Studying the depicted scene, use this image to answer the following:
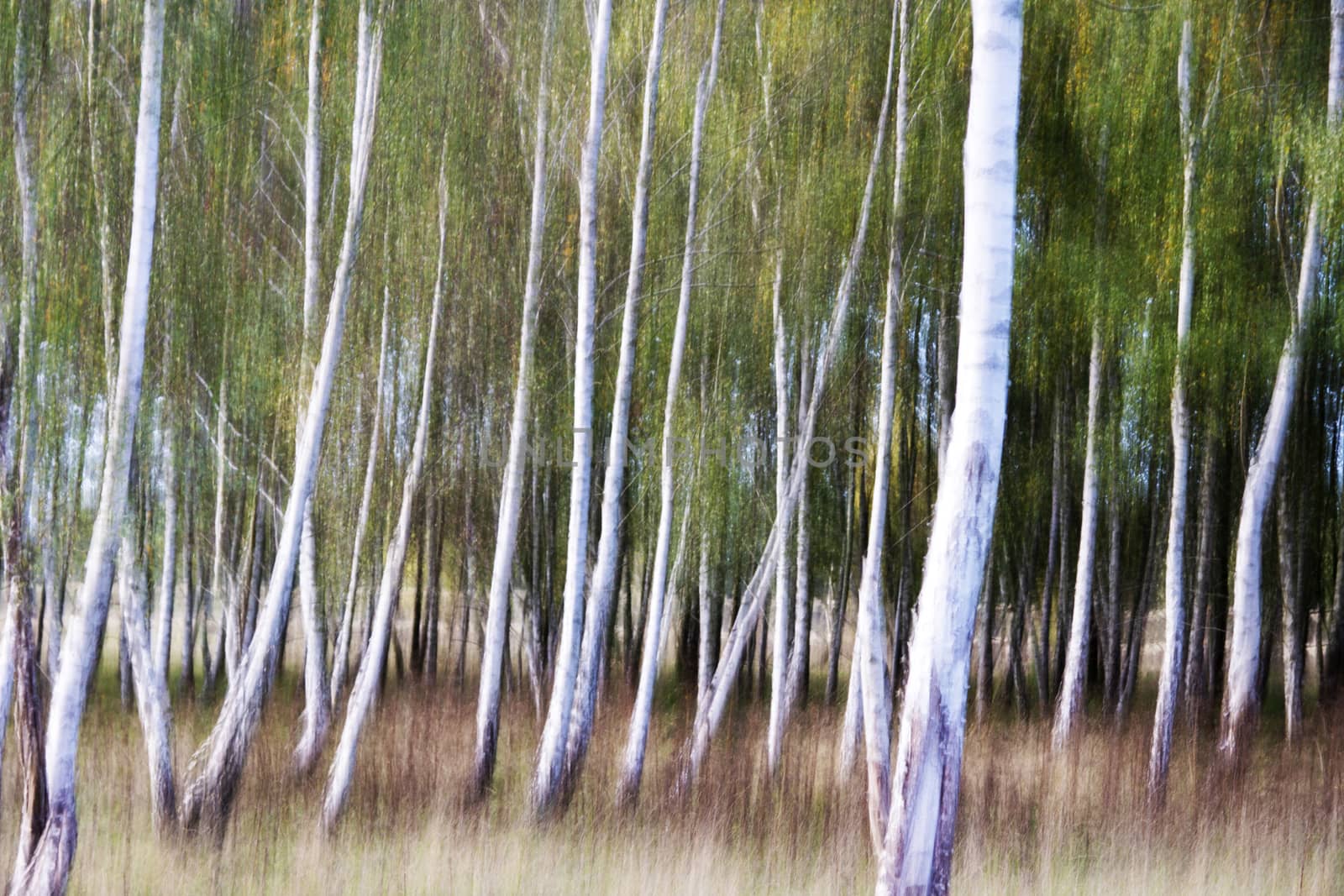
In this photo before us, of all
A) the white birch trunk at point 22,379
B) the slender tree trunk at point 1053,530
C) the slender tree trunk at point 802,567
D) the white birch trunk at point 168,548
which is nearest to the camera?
the white birch trunk at point 22,379

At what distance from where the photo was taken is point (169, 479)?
327 inches

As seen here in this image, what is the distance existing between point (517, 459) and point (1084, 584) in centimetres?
542

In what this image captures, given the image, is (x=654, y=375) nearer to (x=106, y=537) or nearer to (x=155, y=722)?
(x=155, y=722)

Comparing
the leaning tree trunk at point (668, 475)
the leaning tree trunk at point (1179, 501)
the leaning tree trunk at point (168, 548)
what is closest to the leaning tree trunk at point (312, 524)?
the leaning tree trunk at point (168, 548)

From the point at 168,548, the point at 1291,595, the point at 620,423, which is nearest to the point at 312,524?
the point at 168,548

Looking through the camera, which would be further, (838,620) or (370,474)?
(838,620)

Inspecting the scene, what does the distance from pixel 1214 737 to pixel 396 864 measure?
8.51m

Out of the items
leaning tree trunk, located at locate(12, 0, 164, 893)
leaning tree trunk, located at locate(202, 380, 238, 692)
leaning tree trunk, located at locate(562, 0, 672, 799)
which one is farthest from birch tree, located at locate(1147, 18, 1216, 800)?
leaning tree trunk, located at locate(202, 380, 238, 692)

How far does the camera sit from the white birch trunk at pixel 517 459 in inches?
304

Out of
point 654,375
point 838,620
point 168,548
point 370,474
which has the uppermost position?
point 654,375

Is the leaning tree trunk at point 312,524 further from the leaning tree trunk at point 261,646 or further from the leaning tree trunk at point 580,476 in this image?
the leaning tree trunk at point 580,476

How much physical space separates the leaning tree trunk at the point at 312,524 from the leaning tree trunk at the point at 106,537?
5.70 ft

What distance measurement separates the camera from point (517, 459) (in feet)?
25.3

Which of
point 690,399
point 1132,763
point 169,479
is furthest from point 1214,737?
point 169,479
